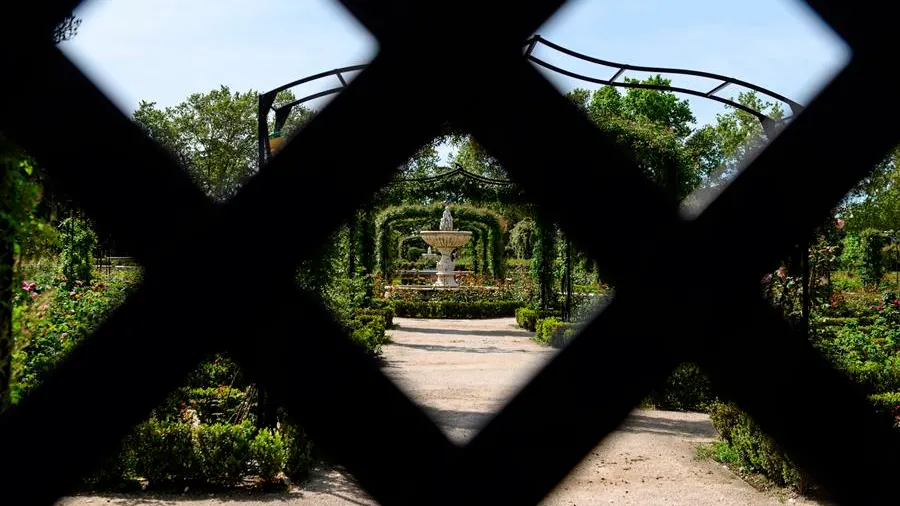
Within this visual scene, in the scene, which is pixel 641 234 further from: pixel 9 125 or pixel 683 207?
pixel 9 125

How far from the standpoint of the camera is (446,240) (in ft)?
86.8

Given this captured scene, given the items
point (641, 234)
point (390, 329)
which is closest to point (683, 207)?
point (641, 234)

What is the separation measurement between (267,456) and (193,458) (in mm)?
566

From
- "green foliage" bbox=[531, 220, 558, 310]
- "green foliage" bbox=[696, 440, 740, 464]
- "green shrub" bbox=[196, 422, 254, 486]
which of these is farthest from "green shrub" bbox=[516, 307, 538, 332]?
"green shrub" bbox=[196, 422, 254, 486]

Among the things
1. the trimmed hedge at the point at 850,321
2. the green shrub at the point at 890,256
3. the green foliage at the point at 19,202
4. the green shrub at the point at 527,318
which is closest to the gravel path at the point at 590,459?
the green foliage at the point at 19,202

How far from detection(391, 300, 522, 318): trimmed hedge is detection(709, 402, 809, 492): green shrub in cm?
1533

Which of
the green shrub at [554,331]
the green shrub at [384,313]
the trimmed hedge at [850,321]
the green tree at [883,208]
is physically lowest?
the green shrub at [554,331]

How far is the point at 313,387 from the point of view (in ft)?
2.28

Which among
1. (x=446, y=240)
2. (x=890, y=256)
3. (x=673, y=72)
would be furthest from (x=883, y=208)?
(x=673, y=72)

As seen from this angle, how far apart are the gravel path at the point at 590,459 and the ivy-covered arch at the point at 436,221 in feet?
45.3

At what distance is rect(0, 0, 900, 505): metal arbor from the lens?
0.68 m

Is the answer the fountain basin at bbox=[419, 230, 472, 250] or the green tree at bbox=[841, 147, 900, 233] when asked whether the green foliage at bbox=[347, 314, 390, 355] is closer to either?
the fountain basin at bbox=[419, 230, 472, 250]

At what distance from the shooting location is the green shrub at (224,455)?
5773mm

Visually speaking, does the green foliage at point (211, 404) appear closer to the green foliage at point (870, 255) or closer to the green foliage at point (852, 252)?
the green foliage at point (852, 252)
